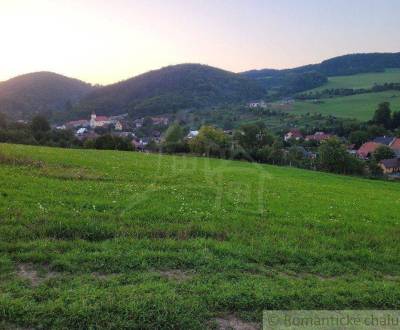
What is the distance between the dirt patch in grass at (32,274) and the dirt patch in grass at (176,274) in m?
2.40

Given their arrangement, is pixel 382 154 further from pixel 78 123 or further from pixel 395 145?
pixel 78 123

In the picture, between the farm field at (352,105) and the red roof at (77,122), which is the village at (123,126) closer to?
the red roof at (77,122)

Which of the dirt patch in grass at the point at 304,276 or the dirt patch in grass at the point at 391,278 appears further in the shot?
the dirt patch in grass at the point at 391,278

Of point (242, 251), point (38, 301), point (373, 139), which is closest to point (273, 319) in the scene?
point (242, 251)

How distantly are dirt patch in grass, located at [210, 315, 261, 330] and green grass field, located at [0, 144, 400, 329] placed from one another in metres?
0.06

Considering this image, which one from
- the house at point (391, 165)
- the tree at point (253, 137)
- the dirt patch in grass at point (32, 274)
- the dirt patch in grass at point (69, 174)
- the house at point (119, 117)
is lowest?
the house at point (391, 165)

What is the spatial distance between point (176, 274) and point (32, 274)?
314 cm

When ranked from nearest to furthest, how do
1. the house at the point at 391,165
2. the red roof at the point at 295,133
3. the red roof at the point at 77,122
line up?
the house at the point at 391,165, the red roof at the point at 295,133, the red roof at the point at 77,122

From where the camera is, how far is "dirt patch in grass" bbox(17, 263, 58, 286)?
7851mm

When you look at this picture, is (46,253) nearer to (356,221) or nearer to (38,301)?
(38,301)

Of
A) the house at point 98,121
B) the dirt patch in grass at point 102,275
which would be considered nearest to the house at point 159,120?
the house at point 98,121

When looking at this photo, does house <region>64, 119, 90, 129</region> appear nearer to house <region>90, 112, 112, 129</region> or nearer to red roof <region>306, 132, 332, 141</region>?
house <region>90, 112, 112, 129</region>

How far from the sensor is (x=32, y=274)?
8.07 meters

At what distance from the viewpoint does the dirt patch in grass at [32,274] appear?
25.8ft
